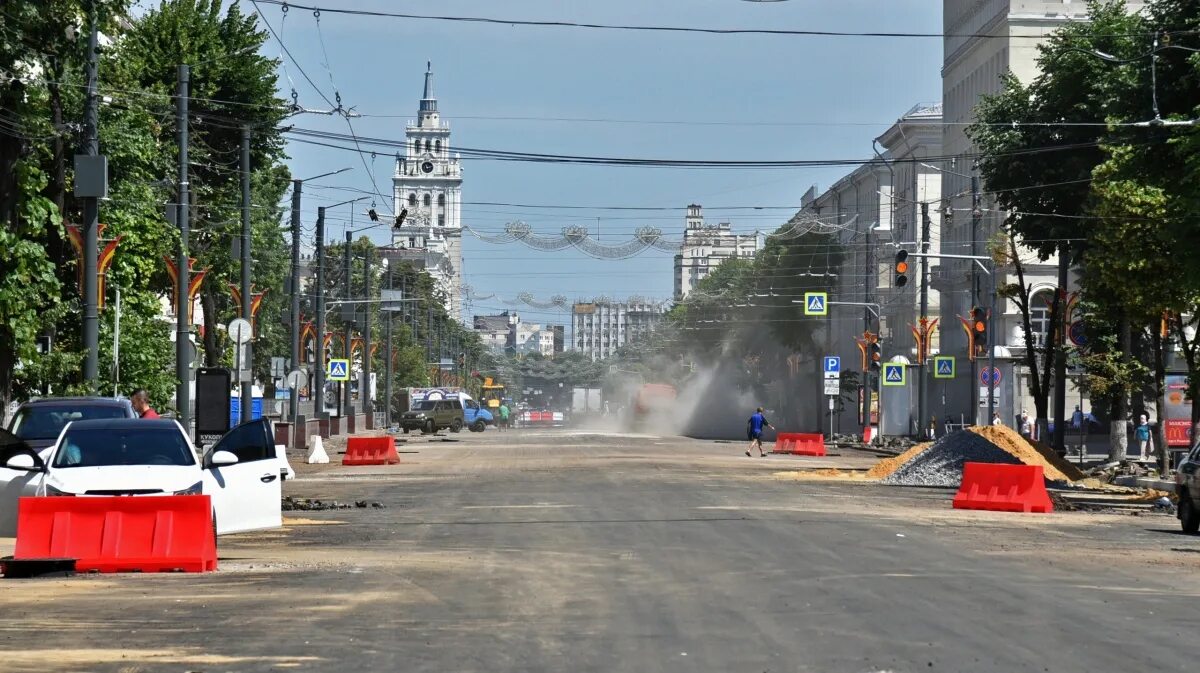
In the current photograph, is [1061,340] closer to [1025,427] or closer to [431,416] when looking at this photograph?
[1025,427]

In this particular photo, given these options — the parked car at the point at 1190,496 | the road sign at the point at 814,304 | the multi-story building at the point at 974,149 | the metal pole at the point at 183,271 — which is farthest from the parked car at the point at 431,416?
the parked car at the point at 1190,496

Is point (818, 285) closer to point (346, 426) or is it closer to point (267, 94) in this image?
point (346, 426)

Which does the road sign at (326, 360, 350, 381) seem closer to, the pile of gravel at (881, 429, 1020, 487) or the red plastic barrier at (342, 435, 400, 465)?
the red plastic barrier at (342, 435, 400, 465)

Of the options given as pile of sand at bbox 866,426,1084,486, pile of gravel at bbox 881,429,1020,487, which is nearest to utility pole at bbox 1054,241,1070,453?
pile of sand at bbox 866,426,1084,486

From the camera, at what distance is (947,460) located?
41.2 metres

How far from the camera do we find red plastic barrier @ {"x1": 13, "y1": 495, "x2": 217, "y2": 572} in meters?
17.1

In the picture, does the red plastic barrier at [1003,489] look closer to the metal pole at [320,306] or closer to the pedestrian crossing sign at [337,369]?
the metal pole at [320,306]

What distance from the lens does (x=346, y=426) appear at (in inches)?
3196

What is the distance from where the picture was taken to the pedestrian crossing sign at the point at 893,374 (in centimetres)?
7062

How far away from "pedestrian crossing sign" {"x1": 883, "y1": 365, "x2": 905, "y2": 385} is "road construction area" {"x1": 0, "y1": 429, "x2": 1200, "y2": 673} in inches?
1681

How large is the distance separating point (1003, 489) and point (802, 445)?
110ft

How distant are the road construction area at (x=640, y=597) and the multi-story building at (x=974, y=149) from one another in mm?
62592

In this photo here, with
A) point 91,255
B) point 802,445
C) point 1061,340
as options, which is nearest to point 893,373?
point 802,445

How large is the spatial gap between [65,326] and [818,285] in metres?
82.2
